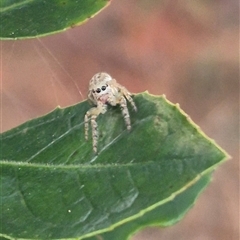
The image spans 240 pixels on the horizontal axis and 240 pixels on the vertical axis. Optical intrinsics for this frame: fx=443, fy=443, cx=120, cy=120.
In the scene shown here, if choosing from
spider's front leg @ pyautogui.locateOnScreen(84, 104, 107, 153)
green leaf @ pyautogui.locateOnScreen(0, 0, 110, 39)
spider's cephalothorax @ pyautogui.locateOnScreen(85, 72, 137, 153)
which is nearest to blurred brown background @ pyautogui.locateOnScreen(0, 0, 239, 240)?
spider's cephalothorax @ pyautogui.locateOnScreen(85, 72, 137, 153)

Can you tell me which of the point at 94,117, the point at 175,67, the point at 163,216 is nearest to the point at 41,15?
the point at 94,117

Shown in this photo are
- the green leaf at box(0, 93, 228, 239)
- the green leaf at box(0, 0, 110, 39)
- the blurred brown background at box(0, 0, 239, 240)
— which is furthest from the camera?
the blurred brown background at box(0, 0, 239, 240)

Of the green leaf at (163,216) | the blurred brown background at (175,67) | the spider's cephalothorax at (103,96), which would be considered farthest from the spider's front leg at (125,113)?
the blurred brown background at (175,67)

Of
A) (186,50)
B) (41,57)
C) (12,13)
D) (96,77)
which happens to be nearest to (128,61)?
(186,50)

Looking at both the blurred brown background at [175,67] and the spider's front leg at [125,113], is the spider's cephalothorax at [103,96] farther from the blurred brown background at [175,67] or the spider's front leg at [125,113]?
the blurred brown background at [175,67]

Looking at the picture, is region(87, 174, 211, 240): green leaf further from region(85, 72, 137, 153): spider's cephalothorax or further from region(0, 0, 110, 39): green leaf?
region(0, 0, 110, 39): green leaf

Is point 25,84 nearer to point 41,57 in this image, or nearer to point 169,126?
point 41,57
